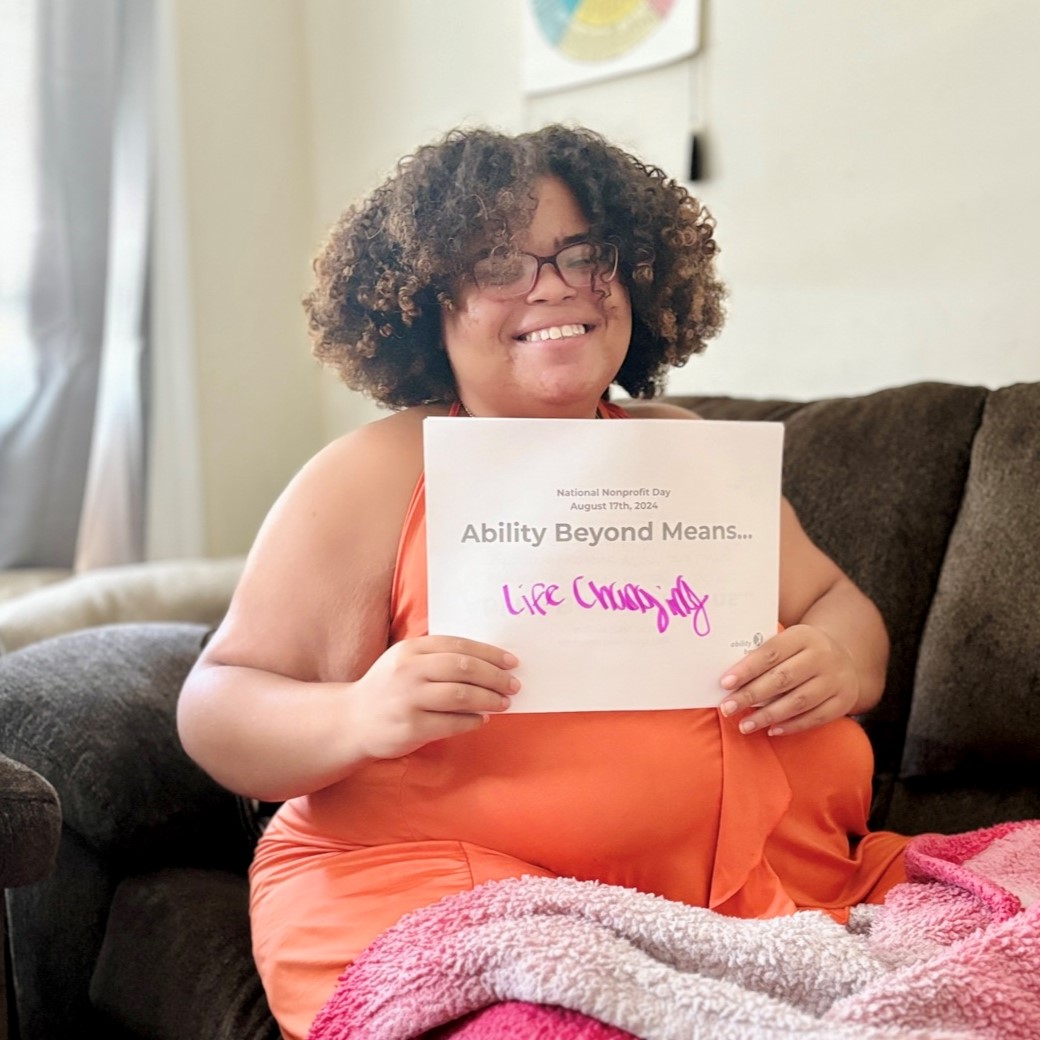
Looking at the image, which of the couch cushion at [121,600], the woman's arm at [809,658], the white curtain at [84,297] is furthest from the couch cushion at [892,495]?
the white curtain at [84,297]

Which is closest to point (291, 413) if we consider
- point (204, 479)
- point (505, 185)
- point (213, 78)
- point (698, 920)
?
point (204, 479)

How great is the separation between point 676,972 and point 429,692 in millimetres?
216

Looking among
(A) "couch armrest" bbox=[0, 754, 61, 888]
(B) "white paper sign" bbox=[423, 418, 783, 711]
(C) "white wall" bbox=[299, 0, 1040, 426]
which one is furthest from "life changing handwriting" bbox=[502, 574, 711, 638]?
(C) "white wall" bbox=[299, 0, 1040, 426]

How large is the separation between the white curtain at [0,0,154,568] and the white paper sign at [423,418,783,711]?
138cm

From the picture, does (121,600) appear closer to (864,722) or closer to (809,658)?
(864,722)

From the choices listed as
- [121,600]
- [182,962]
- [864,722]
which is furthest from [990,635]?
[121,600]

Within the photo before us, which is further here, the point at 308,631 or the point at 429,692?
the point at 308,631

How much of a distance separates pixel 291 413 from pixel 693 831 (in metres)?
1.68

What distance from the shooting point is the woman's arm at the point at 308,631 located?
755mm

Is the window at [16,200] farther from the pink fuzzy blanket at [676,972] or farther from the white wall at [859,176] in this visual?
the pink fuzzy blanket at [676,972]

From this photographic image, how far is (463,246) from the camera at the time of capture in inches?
30.3

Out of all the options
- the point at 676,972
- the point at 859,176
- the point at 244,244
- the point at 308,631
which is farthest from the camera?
the point at 244,244

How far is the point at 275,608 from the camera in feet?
2.59

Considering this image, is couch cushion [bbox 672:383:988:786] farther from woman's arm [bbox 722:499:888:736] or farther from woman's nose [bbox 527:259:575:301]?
woman's nose [bbox 527:259:575:301]
